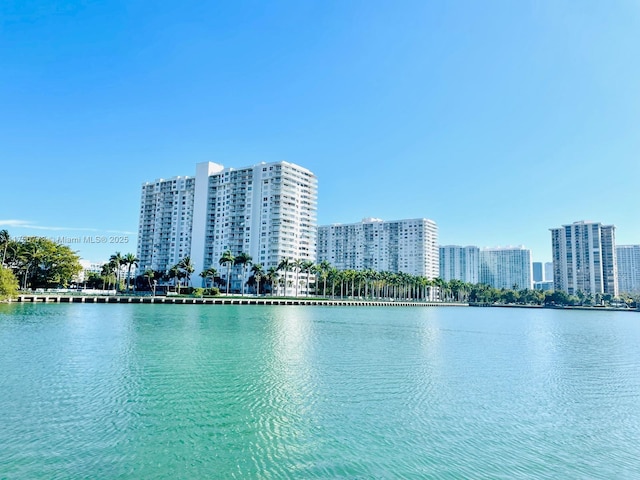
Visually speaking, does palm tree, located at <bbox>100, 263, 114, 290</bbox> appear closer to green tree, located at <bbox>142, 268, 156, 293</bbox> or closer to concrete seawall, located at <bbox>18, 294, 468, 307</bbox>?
green tree, located at <bbox>142, 268, 156, 293</bbox>

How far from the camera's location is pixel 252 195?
168 metres

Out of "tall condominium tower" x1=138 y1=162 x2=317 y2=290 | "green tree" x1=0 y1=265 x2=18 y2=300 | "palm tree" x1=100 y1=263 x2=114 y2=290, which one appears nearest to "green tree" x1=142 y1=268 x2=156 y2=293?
"palm tree" x1=100 y1=263 x2=114 y2=290

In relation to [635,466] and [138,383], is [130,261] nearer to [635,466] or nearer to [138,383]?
[138,383]

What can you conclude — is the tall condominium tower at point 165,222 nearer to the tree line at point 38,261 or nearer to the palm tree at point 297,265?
the palm tree at point 297,265

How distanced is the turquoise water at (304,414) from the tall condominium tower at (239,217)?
421ft

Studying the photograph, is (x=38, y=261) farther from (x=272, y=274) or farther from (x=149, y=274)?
(x=272, y=274)

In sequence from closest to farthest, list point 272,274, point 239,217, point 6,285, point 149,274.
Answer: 1. point 6,285
2. point 149,274
3. point 272,274
4. point 239,217

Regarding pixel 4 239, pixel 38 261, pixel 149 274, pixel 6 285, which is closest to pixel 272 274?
pixel 149 274

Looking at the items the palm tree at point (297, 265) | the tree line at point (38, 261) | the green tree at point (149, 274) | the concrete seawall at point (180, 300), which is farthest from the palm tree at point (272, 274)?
the tree line at point (38, 261)

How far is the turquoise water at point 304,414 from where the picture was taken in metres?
13.1

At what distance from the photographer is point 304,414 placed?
17766 millimetres

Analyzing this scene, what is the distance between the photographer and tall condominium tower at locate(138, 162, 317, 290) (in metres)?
162

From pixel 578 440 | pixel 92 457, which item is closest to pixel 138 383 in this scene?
pixel 92 457

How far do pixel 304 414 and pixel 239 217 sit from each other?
507ft
